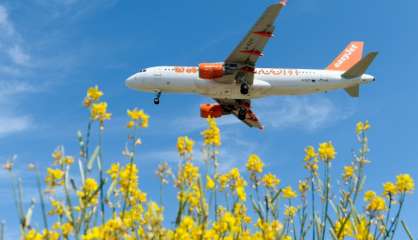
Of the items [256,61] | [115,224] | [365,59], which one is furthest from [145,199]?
[365,59]

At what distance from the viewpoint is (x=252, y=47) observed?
32.0m

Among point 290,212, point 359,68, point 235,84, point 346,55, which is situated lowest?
point 290,212

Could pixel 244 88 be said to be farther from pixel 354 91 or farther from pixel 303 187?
pixel 303 187

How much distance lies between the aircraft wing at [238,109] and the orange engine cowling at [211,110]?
0.47 metres

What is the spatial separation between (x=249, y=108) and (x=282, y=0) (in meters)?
11.6

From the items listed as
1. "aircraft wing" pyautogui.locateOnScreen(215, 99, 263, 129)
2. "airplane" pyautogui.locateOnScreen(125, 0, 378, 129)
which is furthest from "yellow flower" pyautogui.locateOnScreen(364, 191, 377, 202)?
"aircraft wing" pyautogui.locateOnScreen(215, 99, 263, 129)

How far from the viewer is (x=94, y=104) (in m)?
4.44

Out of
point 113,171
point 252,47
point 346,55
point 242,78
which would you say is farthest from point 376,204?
point 346,55

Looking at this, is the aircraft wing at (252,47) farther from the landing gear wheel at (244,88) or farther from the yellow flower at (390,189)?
the yellow flower at (390,189)

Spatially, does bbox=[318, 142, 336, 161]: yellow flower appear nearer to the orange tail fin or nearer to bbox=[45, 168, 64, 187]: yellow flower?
bbox=[45, 168, 64, 187]: yellow flower

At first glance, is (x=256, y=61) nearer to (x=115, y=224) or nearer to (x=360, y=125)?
(x=360, y=125)

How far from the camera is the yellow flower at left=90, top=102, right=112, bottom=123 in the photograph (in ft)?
14.5

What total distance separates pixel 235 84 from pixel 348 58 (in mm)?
16215

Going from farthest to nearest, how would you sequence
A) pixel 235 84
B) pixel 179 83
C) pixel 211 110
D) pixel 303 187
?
1. pixel 211 110
2. pixel 235 84
3. pixel 179 83
4. pixel 303 187
